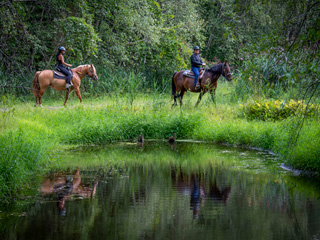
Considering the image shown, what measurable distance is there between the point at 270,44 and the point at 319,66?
29.9 inches

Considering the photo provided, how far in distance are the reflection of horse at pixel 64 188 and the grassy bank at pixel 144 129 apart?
47cm

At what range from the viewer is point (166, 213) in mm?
6793

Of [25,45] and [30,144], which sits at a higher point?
[25,45]

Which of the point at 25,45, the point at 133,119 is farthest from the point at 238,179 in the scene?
the point at 25,45

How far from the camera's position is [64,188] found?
817 centimetres

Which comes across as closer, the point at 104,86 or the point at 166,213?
the point at 166,213

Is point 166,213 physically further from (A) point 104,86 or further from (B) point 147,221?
(A) point 104,86

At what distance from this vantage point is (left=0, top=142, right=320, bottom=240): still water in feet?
19.9

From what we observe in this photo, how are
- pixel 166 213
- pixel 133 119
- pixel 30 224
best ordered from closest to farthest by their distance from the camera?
1. pixel 30 224
2. pixel 166 213
3. pixel 133 119

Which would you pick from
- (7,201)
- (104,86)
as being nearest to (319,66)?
(7,201)

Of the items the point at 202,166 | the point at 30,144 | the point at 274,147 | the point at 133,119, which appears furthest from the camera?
the point at 133,119

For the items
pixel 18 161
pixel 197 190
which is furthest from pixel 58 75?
pixel 197 190

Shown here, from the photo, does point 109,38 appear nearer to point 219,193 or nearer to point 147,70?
point 147,70

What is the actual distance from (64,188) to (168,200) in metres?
1.89
